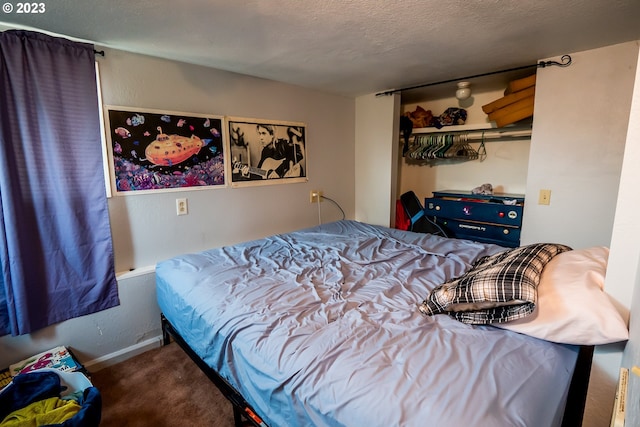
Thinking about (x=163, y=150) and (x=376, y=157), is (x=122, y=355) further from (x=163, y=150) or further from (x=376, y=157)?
(x=376, y=157)

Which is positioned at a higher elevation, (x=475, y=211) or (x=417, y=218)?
(x=475, y=211)

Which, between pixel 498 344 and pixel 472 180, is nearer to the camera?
pixel 498 344

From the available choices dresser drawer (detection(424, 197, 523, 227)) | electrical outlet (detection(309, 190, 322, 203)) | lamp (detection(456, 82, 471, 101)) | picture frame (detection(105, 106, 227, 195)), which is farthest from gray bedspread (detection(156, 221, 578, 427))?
lamp (detection(456, 82, 471, 101))

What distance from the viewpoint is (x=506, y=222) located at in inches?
96.5

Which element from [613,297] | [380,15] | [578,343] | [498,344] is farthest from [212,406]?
[380,15]

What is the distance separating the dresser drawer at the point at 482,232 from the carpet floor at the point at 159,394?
2266mm

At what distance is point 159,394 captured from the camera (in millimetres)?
1714

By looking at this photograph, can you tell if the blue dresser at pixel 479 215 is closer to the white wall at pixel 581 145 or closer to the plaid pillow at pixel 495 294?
the white wall at pixel 581 145

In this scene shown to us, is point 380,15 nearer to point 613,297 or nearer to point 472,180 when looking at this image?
point 613,297

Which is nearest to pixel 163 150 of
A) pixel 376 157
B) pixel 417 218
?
pixel 376 157

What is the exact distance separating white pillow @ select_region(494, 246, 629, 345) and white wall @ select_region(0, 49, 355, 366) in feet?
6.55

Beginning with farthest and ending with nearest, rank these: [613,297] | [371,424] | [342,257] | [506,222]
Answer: [506,222] → [342,257] → [613,297] → [371,424]

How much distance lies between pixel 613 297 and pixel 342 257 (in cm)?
129

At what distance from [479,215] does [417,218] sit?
22.5 inches
